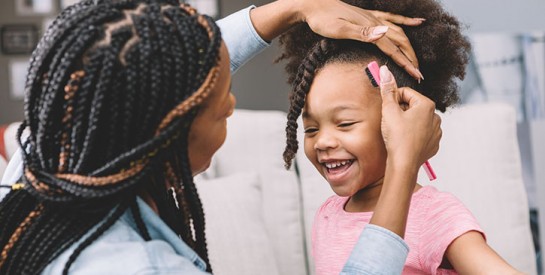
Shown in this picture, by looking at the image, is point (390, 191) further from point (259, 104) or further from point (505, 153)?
point (259, 104)

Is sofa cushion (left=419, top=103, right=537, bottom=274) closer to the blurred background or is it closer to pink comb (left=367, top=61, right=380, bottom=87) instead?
the blurred background

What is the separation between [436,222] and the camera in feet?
3.76

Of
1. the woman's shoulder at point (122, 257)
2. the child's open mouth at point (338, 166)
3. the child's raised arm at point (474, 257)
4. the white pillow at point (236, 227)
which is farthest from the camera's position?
the white pillow at point (236, 227)

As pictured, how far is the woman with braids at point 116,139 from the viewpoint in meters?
0.79

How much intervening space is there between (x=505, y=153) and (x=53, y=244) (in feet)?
4.94

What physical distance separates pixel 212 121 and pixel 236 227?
94cm

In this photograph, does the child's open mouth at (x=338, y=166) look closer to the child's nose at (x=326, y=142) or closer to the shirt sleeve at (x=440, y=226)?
the child's nose at (x=326, y=142)

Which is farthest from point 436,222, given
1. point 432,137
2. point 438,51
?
point 438,51

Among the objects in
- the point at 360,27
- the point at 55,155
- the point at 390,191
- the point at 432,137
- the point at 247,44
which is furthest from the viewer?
the point at 247,44

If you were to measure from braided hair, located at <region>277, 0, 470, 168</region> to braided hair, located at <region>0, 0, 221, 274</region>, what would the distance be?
0.44 meters

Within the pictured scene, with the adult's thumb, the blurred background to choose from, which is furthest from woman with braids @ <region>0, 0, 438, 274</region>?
the blurred background


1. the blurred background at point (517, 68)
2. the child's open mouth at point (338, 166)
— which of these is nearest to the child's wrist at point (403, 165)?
the child's open mouth at point (338, 166)

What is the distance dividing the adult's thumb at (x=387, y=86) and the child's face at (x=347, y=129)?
0.08m

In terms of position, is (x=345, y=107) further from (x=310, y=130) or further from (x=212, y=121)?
(x=212, y=121)
